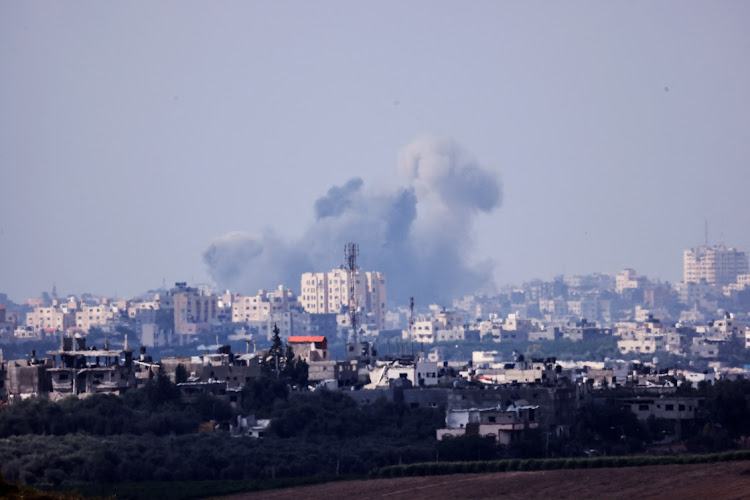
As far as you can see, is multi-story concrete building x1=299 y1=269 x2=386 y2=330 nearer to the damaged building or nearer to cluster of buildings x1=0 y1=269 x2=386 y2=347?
cluster of buildings x1=0 y1=269 x2=386 y2=347

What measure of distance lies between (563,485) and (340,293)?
143666 millimetres

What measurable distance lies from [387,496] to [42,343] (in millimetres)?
107402

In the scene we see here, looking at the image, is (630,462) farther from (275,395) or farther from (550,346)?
(550,346)

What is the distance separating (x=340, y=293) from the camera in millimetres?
187250

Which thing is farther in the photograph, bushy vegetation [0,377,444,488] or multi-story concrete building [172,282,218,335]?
multi-story concrete building [172,282,218,335]

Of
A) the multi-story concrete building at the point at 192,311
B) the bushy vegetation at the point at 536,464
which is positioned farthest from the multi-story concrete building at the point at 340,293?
the bushy vegetation at the point at 536,464

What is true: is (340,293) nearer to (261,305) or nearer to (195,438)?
(261,305)

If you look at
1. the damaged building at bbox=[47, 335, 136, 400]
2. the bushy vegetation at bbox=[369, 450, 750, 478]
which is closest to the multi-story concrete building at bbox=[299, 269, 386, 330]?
the damaged building at bbox=[47, 335, 136, 400]

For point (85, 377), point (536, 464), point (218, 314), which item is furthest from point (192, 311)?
point (536, 464)

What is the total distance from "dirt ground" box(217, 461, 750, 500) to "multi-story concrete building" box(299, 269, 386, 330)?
138m

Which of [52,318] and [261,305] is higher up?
[261,305]

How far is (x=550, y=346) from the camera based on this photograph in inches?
5719

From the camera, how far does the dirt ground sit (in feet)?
138

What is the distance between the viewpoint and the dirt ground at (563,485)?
41.9m
